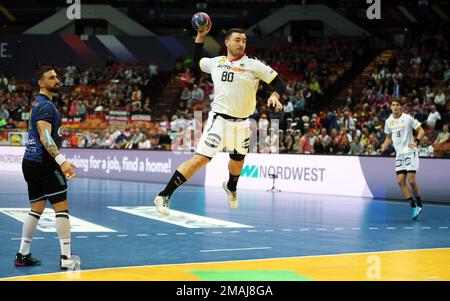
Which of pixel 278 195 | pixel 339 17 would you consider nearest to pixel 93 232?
pixel 278 195

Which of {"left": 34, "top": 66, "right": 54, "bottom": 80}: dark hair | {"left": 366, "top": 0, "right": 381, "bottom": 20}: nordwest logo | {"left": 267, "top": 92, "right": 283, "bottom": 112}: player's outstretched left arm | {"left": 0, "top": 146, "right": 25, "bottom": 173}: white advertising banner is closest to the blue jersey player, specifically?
{"left": 34, "top": 66, "right": 54, "bottom": 80}: dark hair

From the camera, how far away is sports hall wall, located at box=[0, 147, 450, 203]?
70.8ft

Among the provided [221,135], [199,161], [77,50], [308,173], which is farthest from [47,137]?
[77,50]

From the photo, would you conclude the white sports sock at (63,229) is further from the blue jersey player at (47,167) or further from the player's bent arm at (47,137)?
the player's bent arm at (47,137)

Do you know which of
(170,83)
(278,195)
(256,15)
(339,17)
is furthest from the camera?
(256,15)

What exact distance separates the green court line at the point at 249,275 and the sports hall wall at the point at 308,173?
12.7m

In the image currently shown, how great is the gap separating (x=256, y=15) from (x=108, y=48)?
931 cm

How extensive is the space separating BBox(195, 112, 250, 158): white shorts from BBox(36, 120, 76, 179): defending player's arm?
1.68 m

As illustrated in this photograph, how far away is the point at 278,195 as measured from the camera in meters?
22.6

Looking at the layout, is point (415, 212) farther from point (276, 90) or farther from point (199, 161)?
point (199, 161)

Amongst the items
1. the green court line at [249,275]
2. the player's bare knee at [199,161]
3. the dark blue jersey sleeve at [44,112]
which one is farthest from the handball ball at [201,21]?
the green court line at [249,275]

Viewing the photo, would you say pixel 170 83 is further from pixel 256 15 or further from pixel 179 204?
pixel 179 204

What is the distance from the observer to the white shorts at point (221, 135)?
32.9 ft

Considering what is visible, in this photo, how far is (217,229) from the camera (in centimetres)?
1422
